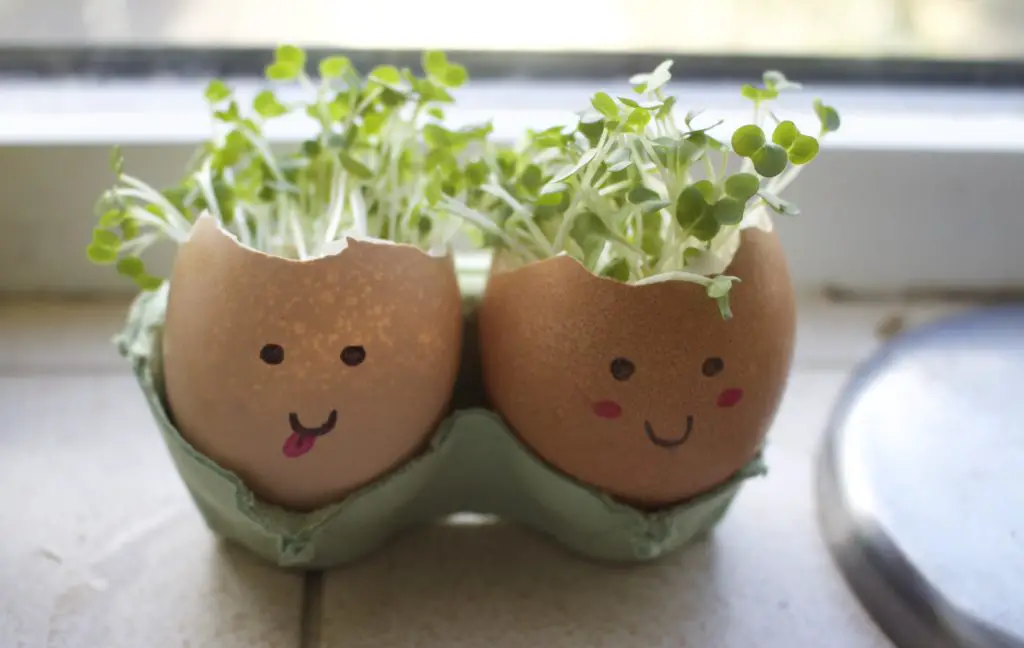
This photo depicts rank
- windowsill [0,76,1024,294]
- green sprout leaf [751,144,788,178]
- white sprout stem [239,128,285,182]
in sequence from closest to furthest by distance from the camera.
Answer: green sprout leaf [751,144,788,178] → white sprout stem [239,128,285,182] → windowsill [0,76,1024,294]

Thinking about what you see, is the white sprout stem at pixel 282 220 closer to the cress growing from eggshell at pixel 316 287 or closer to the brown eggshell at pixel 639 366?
the cress growing from eggshell at pixel 316 287

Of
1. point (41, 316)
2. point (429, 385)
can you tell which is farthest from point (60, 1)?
point (429, 385)

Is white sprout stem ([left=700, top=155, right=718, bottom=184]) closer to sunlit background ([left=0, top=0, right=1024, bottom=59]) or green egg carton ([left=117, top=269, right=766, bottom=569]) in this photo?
green egg carton ([left=117, top=269, right=766, bottom=569])

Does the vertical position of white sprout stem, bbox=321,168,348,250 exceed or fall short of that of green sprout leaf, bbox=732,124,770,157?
it falls short

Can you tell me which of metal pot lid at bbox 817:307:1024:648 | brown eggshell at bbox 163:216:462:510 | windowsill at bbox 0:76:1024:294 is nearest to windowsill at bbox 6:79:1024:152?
windowsill at bbox 0:76:1024:294

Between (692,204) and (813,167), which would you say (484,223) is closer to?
(692,204)

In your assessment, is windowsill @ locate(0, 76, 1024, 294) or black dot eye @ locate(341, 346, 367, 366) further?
windowsill @ locate(0, 76, 1024, 294)
